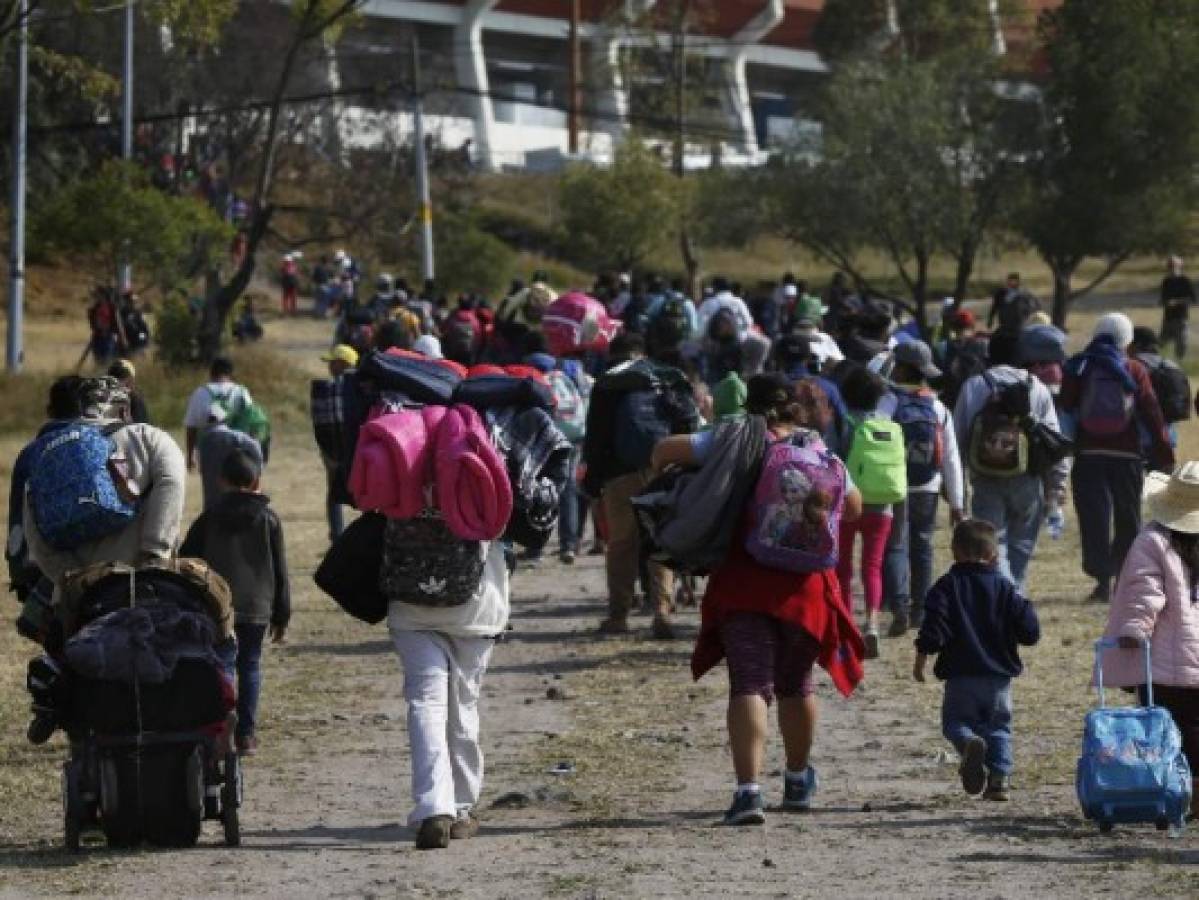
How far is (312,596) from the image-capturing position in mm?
19297

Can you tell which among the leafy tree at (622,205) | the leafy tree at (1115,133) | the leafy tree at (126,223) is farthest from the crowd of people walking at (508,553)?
the leafy tree at (622,205)

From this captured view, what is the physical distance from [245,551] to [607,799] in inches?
74.9

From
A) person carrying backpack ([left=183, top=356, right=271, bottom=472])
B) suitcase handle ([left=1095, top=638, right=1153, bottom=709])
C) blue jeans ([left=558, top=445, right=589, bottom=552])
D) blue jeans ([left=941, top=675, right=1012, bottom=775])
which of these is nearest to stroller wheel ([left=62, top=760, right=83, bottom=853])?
blue jeans ([left=941, top=675, right=1012, bottom=775])

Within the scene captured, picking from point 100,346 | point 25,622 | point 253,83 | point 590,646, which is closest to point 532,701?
point 590,646

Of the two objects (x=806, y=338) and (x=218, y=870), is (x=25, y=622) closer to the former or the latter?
(x=218, y=870)

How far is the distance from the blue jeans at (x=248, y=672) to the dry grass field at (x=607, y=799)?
0.62ft

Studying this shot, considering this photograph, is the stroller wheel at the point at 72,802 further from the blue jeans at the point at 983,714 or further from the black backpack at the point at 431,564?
the blue jeans at the point at 983,714

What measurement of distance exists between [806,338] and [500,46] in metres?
80.2

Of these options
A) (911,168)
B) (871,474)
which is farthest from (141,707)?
(911,168)

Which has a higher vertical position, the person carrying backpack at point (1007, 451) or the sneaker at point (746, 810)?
the person carrying backpack at point (1007, 451)

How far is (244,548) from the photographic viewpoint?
37.4 feet

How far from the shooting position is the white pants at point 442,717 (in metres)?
9.35

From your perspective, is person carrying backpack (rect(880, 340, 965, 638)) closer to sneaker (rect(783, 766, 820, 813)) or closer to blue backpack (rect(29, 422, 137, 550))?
sneaker (rect(783, 766, 820, 813))

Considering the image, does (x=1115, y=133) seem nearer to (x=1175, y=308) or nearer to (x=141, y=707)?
(x=1175, y=308)
